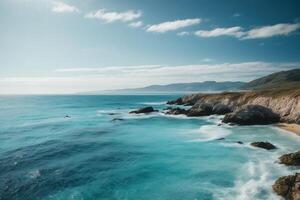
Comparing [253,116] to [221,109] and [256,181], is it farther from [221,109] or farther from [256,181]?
[256,181]

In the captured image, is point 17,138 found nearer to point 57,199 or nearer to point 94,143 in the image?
point 94,143

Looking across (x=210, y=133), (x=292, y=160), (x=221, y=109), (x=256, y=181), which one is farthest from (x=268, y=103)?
(x=256, y=181)

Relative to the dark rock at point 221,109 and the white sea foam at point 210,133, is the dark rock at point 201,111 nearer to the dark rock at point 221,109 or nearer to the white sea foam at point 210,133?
the dark rock at point 221,109

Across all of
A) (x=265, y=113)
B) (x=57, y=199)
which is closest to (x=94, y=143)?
(x=57, y=199)

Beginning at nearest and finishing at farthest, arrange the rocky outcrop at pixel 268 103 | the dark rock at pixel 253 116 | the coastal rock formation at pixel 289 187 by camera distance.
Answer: the coastal rock formation at pixel 289 187 < the rocky outcrop at pixel 268 103 < the dark rock at pixel 253 116

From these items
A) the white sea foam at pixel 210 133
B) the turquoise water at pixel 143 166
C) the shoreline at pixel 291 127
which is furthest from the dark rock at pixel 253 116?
the turquoise water at pixel 143 166

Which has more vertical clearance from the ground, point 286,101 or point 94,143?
point 286,101

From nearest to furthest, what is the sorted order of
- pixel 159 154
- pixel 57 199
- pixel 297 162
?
pixel 57 199, pixel 297 162, pixel 159 154
